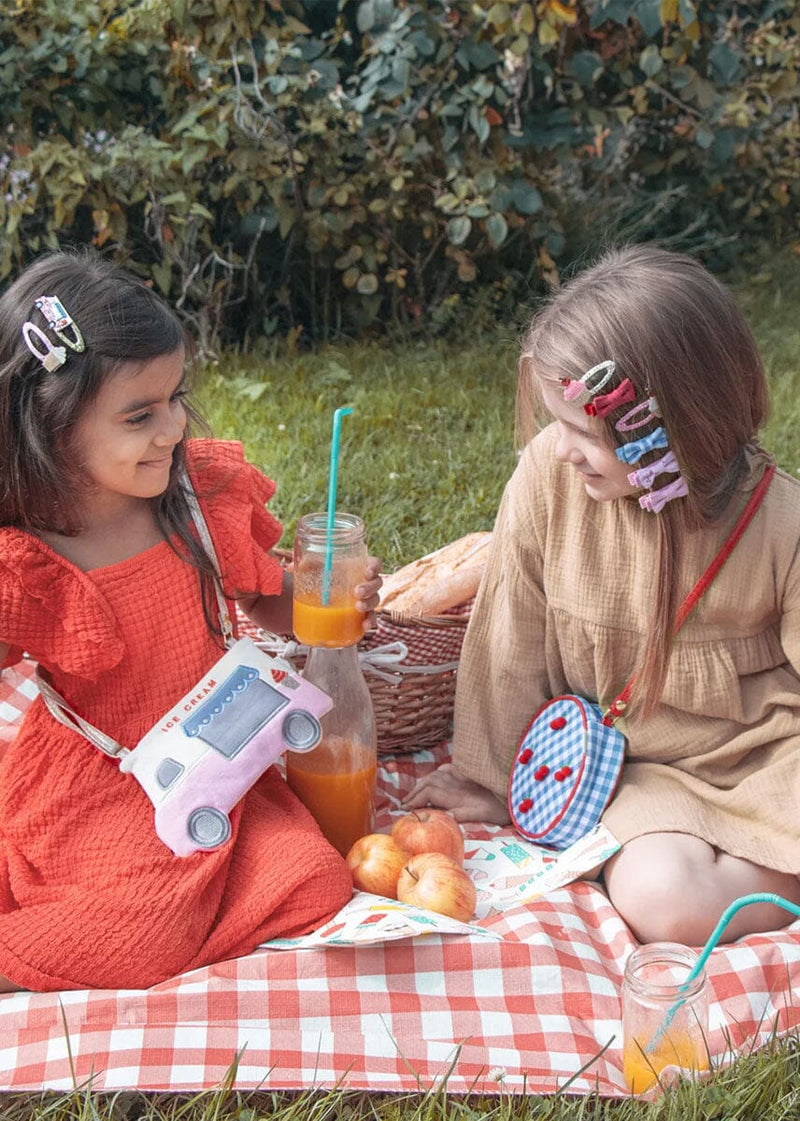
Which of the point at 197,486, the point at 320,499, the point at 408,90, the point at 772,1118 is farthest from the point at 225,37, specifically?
the point at 772,1118

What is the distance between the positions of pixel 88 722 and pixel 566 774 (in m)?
0.85

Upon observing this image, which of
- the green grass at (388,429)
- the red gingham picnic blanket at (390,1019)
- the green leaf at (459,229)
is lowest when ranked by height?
the green grass at (388,429)

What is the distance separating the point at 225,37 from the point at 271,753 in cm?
288

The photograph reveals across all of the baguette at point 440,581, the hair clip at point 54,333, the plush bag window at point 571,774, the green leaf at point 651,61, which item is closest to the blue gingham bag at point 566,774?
the plush bag window at point 571,774

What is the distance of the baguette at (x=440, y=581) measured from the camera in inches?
104

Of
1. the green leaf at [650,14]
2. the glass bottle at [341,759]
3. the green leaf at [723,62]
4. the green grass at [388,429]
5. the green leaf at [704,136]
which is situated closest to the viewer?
the glass bottle at [341,759]

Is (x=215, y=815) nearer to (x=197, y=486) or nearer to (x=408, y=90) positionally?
(x=197, y=486)

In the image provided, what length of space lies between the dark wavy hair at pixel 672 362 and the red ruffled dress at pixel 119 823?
25.7 inches

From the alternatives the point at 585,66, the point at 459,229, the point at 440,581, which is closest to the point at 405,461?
the point at 459,229

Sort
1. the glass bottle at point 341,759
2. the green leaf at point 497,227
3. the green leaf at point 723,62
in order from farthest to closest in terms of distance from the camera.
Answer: the green leaf at point 723,62 < the green leaf at point 497,227 < the glass bottle at point 341,759

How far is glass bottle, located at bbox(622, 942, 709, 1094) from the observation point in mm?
1680

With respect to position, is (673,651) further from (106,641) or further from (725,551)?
(106,641)

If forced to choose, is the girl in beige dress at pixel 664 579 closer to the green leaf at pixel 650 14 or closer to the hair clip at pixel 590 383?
the hair clip at pixel 590 383

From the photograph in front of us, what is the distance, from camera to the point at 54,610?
2.02 m
